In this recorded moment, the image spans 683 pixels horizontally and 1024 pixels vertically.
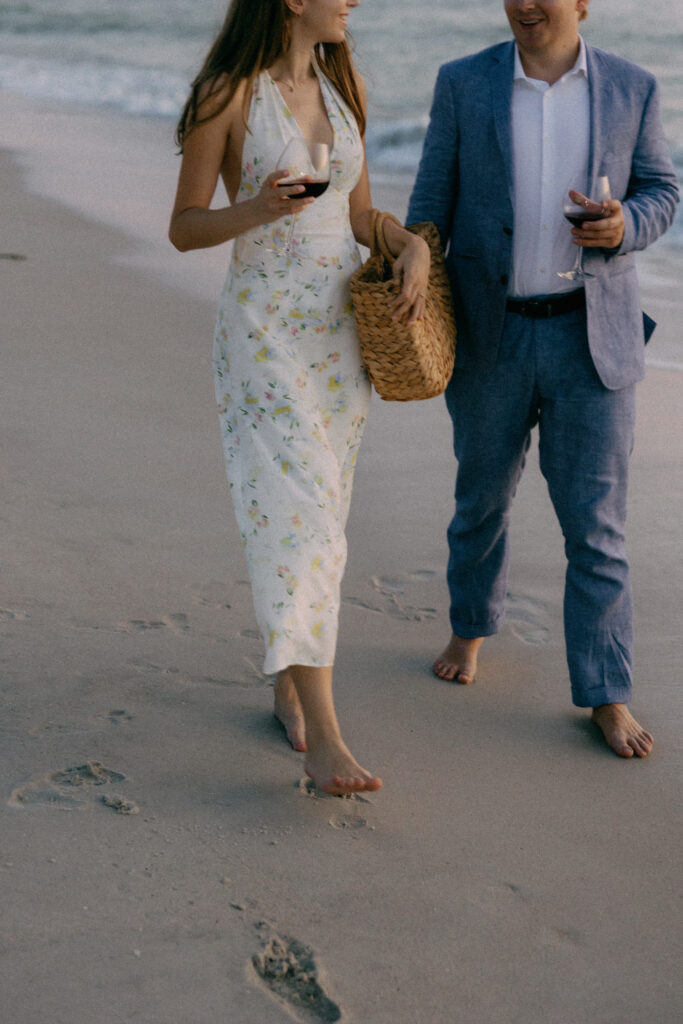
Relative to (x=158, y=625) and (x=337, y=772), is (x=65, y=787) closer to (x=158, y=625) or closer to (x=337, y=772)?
(x=337, y=772)

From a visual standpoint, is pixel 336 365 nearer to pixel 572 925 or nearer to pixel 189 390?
pixel 572 925

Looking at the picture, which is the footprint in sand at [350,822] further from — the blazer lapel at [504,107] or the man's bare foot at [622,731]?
the blazer lapel at [504,107]

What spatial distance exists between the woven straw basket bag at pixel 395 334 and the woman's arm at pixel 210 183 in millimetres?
275

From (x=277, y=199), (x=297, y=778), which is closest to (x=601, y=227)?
(x=277, y=199)

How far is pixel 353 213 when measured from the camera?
3.21 m

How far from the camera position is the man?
3.13 metres

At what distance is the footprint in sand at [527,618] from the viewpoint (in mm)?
3900

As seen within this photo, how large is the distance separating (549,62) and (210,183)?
3.02 feet

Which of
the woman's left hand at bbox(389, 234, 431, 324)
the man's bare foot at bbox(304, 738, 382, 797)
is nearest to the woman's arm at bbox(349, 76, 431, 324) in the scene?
the woman's left hand at bbox(389, 234, 431, 324)

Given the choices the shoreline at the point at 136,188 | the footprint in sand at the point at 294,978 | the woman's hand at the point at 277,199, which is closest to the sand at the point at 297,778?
the footprint in sand at the point at 294,978

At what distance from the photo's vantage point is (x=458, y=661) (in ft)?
12.0

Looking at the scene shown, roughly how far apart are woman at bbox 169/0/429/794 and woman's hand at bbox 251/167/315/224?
4 cm

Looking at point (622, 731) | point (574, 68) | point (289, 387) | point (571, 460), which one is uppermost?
point (574, 68)

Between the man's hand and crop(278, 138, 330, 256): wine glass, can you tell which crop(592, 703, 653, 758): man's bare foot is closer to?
the man's hand
